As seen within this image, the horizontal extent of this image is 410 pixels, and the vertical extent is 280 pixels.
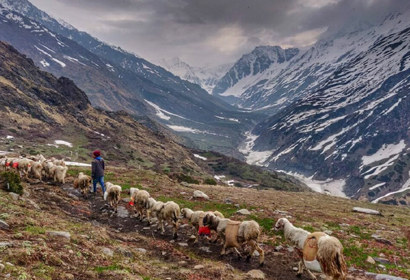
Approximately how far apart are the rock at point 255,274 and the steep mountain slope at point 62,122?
Answer: 10352cm

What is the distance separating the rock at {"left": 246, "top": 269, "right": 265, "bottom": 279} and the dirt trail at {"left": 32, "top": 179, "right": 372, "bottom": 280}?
35 centimetres

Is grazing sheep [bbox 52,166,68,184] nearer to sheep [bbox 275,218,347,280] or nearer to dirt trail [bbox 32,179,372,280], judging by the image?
dirt trail [bbox 32,179,372,280]

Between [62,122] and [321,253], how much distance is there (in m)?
156

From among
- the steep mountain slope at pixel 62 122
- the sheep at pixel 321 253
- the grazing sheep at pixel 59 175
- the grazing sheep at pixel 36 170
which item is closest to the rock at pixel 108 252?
the sheep at pixel 321 253

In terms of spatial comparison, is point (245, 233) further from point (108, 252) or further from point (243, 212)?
point (243, 212)

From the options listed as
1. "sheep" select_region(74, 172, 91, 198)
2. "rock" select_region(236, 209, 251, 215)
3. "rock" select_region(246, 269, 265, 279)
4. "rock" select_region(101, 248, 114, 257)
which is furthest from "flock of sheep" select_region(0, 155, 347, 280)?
"rock" select_region(236, 209, 251, 215)

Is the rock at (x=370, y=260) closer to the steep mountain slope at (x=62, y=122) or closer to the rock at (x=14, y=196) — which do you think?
the rock at (x=14, y=196)

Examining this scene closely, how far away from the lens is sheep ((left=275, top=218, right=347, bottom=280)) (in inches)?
438

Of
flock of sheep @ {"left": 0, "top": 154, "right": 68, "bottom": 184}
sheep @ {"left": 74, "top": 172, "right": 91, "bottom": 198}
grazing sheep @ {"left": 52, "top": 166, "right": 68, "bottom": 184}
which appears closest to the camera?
sheep @ {"left": 74, "top": 172, "right": 91, "bottom": 198}

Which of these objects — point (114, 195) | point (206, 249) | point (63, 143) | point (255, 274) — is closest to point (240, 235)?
point (255, 274)

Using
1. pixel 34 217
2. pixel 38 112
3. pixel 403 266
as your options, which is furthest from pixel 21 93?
pixel 403 266

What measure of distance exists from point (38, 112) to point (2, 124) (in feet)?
89.9

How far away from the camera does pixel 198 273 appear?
464 inches

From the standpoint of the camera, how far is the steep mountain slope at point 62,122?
118562 mm
